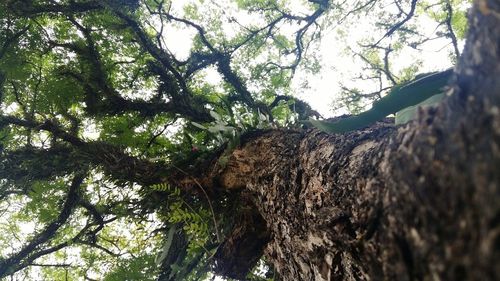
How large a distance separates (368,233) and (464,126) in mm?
576

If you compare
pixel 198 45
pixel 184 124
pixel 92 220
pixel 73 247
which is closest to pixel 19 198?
pixel 73 247

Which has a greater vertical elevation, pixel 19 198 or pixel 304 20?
pixel 304 20

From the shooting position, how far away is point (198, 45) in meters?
6.98

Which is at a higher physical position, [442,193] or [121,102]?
[121,102]

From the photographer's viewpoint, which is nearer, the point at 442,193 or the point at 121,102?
the point at 442,193

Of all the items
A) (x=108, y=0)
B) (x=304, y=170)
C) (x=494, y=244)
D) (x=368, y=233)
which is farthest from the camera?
(x=108, y=0)

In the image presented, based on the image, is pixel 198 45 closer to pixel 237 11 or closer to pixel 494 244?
pixel 237 11

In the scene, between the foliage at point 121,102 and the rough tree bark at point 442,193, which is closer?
the rough tree bark at point 442,193

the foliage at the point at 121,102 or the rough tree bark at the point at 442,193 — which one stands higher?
the foliage at the point at 121,102

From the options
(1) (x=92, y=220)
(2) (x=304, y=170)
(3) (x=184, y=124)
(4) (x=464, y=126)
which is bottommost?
(4) (x=464, y=126)

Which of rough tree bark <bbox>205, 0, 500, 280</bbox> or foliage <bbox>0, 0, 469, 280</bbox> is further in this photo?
foliage <bbox>0, 0, 469, 280</bbox>

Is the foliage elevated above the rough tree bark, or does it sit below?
above

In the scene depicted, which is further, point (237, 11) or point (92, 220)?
point (237, 11)

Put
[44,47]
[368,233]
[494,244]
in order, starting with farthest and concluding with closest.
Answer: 1. [44,47]
2. [368,233]
3. [494,244]
